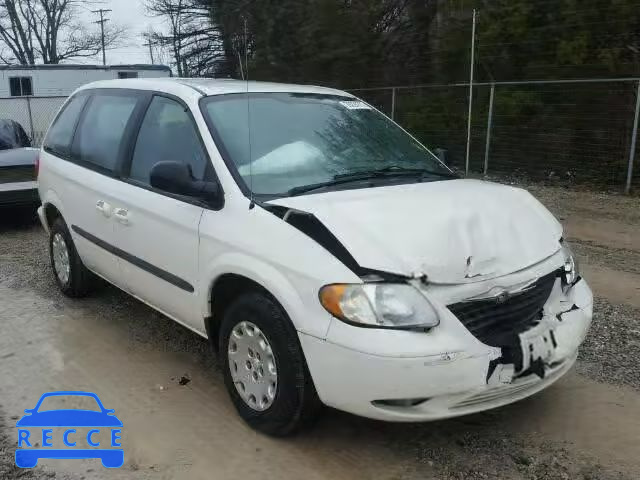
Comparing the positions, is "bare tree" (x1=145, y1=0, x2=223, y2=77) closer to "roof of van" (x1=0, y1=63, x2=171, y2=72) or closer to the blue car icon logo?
"roof of van" (x1=0, y1=63, x2=171, y2=72)

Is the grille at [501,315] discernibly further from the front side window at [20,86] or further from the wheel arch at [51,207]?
the front side window at [20,86]

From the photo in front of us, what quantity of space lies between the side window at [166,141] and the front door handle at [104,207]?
32cm

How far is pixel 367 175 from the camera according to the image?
3.75 metres

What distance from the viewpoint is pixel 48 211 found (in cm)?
576

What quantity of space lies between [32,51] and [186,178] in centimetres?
4677

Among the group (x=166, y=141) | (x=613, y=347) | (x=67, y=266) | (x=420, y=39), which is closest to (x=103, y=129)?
(x=166, y=141)

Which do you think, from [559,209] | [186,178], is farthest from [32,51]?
[186,178]

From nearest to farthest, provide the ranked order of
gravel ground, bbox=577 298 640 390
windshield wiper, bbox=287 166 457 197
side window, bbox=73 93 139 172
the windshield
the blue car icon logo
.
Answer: the blue car icon logo → windshield wiper, bbox=287 166 457 197 → the windshield → gravel ground, bbox=577 298 640 390 → side window, bbox=73 93 139 172

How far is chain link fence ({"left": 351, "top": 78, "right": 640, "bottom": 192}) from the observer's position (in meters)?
11.0

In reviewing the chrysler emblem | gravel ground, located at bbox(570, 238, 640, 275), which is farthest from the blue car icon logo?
gravel ground, located at bbox(570, 238, 640, 275)

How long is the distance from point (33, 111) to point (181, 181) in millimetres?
18170

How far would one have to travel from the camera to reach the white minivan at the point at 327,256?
9.23 feet

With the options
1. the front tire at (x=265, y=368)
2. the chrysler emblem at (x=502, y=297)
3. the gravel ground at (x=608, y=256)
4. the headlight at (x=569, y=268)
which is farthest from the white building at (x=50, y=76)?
the chrysler emblem at (x=502, y=297)

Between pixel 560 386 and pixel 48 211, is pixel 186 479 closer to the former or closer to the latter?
pixel 560 386
